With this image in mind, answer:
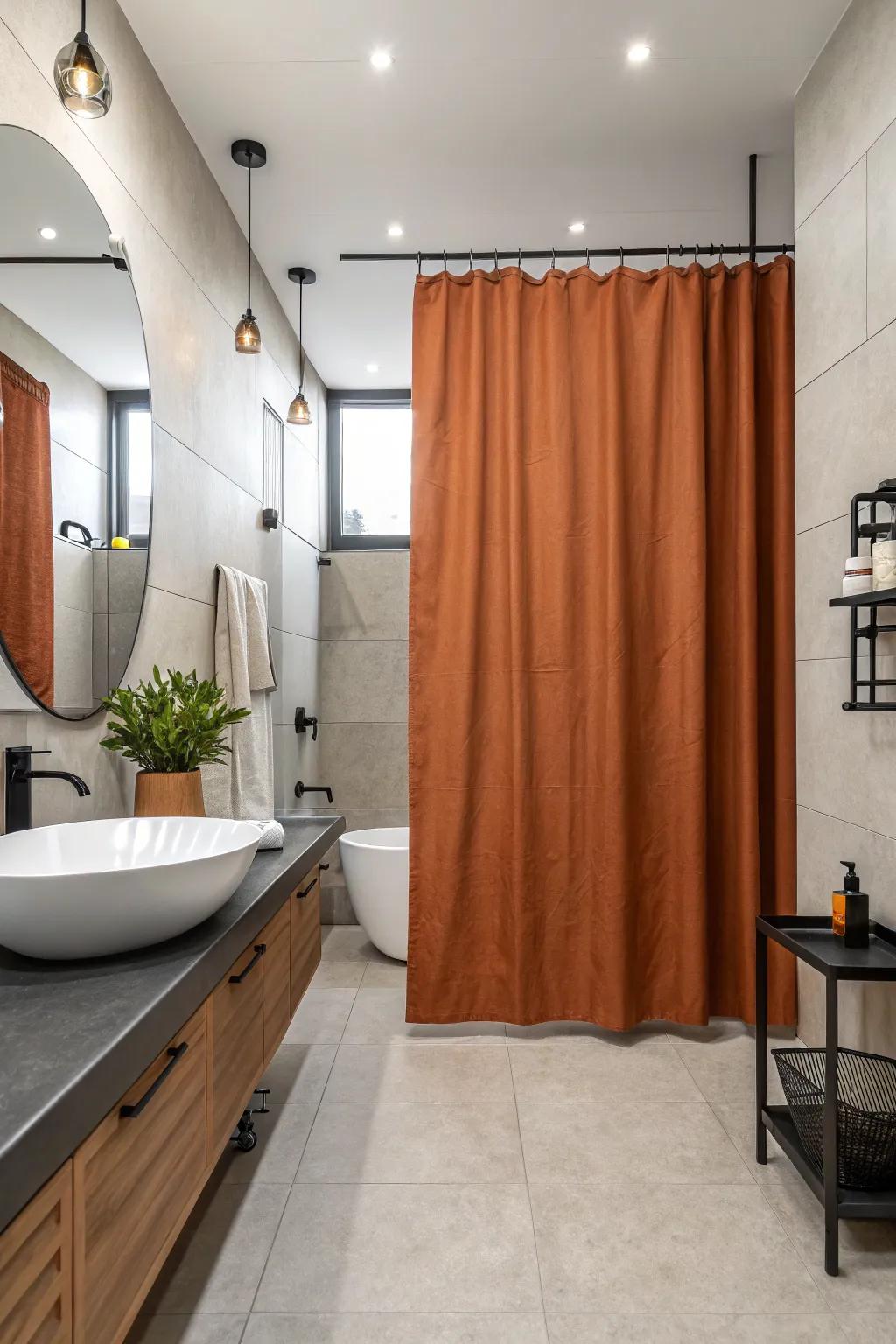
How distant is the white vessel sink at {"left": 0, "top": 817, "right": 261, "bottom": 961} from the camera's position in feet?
3.74

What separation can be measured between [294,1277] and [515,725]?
4.98 feet

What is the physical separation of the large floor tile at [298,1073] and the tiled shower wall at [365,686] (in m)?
1.69

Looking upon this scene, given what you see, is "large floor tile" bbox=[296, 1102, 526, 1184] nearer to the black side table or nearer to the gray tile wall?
the black side table

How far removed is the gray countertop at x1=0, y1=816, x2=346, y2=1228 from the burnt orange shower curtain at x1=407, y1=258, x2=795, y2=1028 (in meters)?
1.29

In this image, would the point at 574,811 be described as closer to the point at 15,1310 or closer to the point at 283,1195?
the point at 283,1195

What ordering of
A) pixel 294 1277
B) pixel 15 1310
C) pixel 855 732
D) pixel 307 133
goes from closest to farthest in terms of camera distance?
1. pixel 15 1310
2. pixel 294 1277
3. pixel 855 732
4. pixel 307 133

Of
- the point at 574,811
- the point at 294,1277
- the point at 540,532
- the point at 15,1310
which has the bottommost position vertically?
the point at 294,1277

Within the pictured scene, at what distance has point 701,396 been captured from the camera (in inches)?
105

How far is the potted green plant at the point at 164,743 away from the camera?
77.0 inches

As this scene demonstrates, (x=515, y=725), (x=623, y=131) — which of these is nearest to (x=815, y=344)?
(x=623, y=131)

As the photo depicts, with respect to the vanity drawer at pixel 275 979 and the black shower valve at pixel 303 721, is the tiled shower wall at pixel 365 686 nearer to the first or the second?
the black shower valve at pixel 303 721

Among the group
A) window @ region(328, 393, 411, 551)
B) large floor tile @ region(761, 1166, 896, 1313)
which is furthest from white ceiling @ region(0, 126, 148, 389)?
window @ region(328, 393, 411, 551)

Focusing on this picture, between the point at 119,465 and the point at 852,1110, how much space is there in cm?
209

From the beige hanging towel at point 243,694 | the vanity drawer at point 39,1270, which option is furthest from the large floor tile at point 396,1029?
the vanity drawer at point 39,1270
